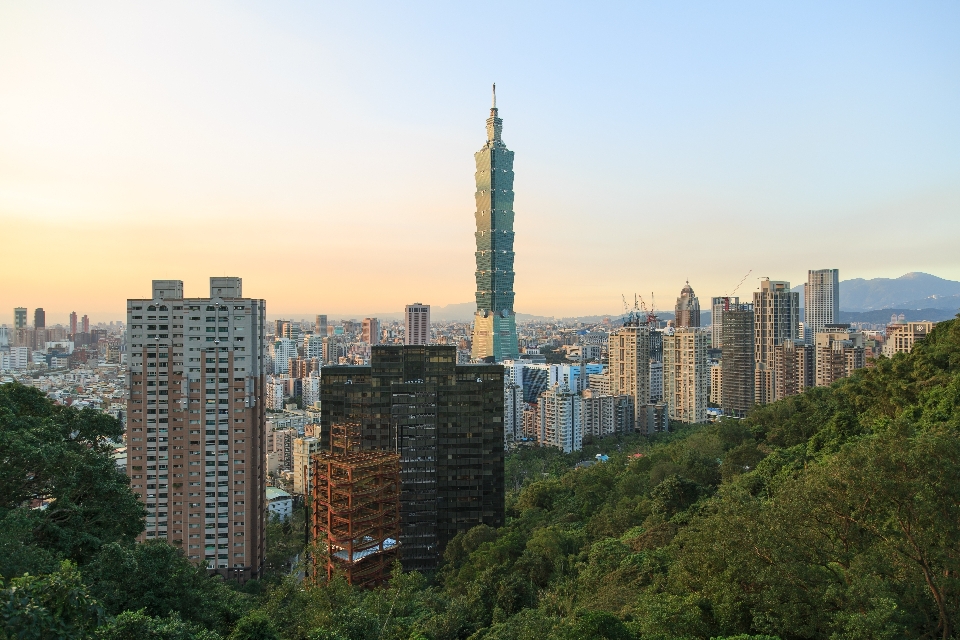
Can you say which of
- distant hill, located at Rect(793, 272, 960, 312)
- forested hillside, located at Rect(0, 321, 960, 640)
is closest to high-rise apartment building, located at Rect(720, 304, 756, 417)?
forested hillside, located at Rect(0, 321, 960, 640)

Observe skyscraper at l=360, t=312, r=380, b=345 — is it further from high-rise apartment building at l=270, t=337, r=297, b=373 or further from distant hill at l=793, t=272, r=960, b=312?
distant hill at l=793, t=272, r=960, b=312

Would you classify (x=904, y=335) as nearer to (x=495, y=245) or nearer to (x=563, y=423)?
(x=563, y=423)

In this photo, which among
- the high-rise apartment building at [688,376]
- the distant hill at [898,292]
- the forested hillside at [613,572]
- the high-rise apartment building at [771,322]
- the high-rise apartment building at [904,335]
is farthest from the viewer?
the distant hill at [898,292]

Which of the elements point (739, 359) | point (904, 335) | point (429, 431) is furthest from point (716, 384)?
point (429, 431)

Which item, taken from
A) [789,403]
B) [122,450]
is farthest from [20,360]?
[789,403]

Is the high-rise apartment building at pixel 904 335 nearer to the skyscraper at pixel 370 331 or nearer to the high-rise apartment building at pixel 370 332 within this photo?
the high-rise apartment building at pixel 370 332

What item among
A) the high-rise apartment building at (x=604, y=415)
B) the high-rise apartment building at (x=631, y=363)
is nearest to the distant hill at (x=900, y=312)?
the high-rise apartment building at (x=631, y=363)
